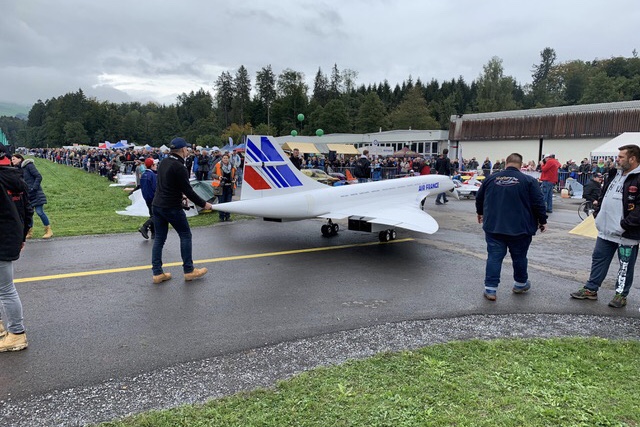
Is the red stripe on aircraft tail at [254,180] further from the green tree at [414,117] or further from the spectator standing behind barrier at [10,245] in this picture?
the green tree at [414,117]

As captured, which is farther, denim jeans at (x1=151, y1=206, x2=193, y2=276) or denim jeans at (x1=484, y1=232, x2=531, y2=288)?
denim jeans at (x1=151, y1=206, x2=193, y2=276)

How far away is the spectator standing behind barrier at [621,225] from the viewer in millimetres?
5074

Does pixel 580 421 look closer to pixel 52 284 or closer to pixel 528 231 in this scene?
pixel 528 231

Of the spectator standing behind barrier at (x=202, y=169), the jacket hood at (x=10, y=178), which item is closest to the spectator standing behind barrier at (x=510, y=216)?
the jacket hood at (x=10, y=178)

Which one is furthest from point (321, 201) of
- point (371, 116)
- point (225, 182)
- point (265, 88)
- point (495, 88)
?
point (265, 88)

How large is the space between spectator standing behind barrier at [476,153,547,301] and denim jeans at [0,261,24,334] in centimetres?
542

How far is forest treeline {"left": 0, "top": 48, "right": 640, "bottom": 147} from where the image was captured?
81.6m

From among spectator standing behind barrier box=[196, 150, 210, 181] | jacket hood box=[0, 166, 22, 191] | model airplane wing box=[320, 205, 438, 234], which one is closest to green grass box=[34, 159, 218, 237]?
spectator standing behind barrier box=[196, 150, 210, 181]

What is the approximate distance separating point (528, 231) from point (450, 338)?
214cm

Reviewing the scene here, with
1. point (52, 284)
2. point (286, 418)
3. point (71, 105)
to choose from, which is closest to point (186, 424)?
point (286, 418)

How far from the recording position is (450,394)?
124 inches

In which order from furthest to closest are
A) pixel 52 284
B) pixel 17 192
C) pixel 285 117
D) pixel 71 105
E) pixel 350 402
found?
1. pixel 71 105
2. pixel 285 117
3. pixel 52 284
4. pixel 17 192
5. pixel 350 402

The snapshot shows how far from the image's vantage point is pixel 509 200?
5516 millimetres

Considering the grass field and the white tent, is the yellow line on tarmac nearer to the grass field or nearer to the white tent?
the grass field
